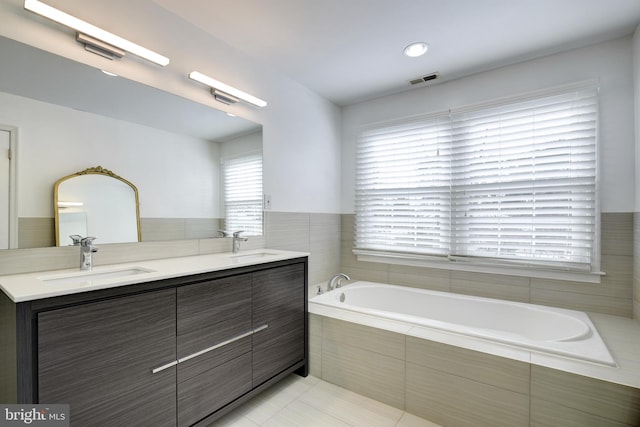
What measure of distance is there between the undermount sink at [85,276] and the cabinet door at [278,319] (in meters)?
0.63

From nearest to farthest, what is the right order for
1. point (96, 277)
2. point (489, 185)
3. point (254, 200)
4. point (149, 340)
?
1. point (149, 340)
2. point (96, 277)
3. point (254, 200)
4. point (489, 185)

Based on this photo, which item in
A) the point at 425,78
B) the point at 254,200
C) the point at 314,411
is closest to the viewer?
the point at 314,411

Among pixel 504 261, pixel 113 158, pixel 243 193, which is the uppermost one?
pixel 113 158

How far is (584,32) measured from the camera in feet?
6.48

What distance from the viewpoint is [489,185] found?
2449 millimetres

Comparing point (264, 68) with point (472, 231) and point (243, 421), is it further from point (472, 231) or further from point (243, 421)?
point (243, 421)

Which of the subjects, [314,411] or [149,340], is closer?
[149,340]

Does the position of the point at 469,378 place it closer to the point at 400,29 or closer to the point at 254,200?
the point at 254,200

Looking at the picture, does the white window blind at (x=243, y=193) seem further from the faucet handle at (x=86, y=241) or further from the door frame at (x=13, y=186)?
the door frame at (x=13, y=186)

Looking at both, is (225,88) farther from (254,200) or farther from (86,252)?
(86,252)

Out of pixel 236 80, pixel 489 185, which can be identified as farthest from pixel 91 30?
pixel 489 185

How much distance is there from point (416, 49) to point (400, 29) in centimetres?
30

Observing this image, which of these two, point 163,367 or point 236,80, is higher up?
point 236,80

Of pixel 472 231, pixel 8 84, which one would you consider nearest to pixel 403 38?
pixel 472 231
